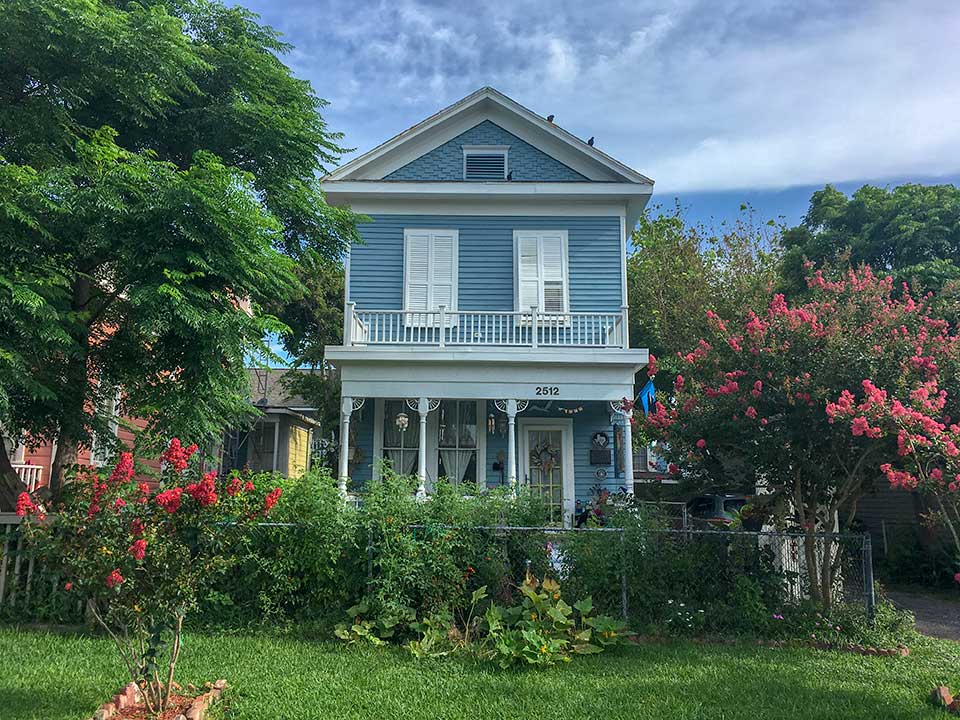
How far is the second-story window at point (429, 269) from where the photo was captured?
13648mm

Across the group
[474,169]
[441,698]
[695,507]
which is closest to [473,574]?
[441,698]

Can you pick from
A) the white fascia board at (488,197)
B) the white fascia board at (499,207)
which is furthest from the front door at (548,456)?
the white fascia board at (488,197)

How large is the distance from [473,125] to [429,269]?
3.46 meters

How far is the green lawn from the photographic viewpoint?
200 inches

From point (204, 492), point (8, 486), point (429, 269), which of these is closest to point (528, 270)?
point (429, 269)

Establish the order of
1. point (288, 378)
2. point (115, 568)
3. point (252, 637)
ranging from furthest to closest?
point (288, 378) → point (252, 637) → point (115, 568)

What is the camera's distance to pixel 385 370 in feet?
39.9

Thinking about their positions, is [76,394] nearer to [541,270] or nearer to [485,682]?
[485,682]

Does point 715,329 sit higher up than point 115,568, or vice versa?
point 715,329

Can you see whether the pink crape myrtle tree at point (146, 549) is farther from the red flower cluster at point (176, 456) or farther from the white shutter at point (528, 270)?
the white shutter at point (528, 270)

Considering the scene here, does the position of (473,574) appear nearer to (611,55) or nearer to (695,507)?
(611,55)

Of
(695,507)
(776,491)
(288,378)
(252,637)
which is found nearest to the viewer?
(252,637)

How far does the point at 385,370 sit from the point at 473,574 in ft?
18.4

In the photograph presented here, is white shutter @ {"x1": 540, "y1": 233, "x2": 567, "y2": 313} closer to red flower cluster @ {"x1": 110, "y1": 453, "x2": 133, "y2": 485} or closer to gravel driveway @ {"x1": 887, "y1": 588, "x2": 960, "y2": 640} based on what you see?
gravel driveway @ {"x1": 887, "y1": 588, "x2": 960, "y2": 640}
